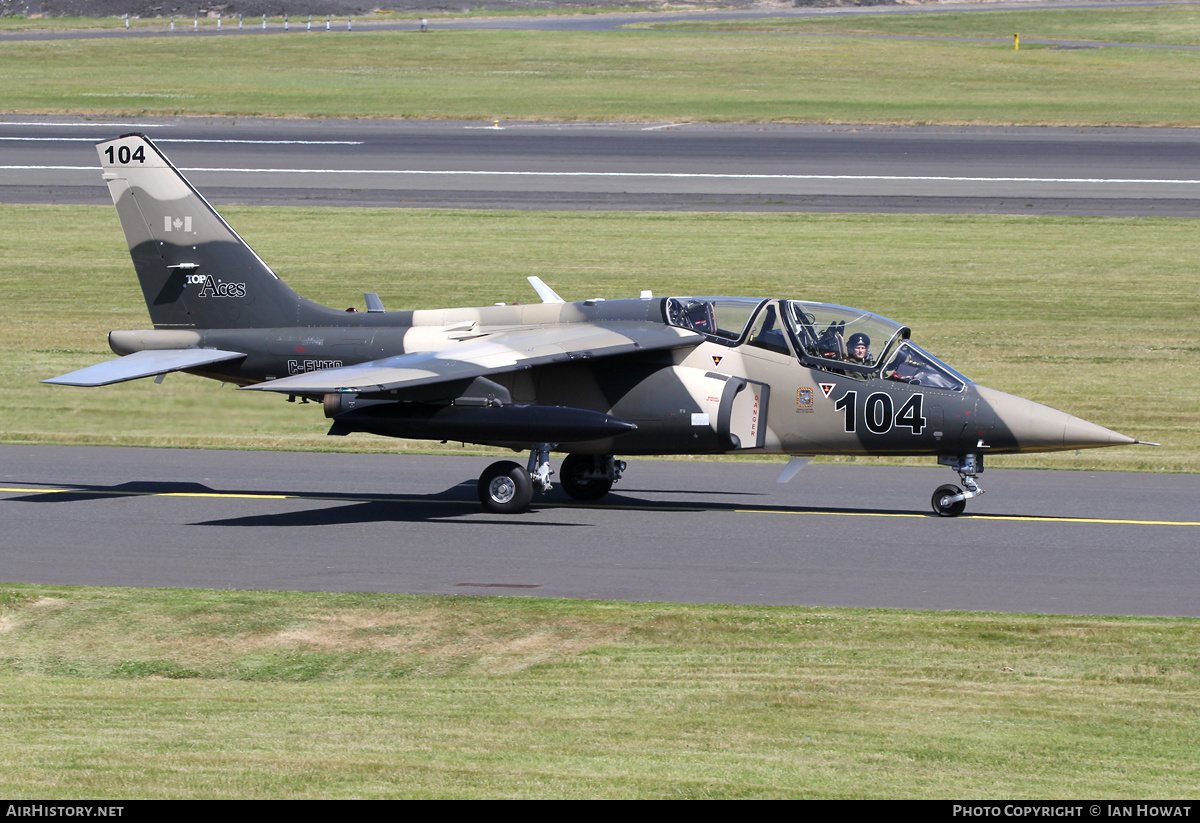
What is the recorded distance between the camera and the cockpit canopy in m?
17.8

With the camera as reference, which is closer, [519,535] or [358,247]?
[519,535]

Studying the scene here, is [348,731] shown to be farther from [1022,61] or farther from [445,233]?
[1022,61]

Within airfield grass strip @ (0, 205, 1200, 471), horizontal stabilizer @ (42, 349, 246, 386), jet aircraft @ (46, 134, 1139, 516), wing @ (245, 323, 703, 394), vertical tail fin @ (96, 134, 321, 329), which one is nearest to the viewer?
wing @ (245, 323, 703, 394)

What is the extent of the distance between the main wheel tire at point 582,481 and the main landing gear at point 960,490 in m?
4.43

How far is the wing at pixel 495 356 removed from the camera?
55.8 feet

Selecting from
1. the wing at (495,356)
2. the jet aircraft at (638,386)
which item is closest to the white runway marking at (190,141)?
the jet aircraft at (638,386)

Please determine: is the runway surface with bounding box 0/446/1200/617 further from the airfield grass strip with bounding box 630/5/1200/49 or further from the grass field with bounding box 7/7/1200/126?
the airfield grass strip with bounding box 630/5/1200/49

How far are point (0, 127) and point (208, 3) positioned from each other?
61395 millimetres

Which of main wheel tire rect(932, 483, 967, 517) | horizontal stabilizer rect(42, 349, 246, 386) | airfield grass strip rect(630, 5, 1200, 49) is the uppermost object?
airfield grass strip rect(630, 5, 1200, 49)

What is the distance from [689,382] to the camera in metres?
18.3

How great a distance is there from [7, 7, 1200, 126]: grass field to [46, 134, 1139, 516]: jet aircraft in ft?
131

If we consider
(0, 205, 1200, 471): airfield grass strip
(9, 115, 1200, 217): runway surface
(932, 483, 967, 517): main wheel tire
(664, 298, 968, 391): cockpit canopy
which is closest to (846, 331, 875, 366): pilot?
(664, 298, 968, 391): cockpit canopy
